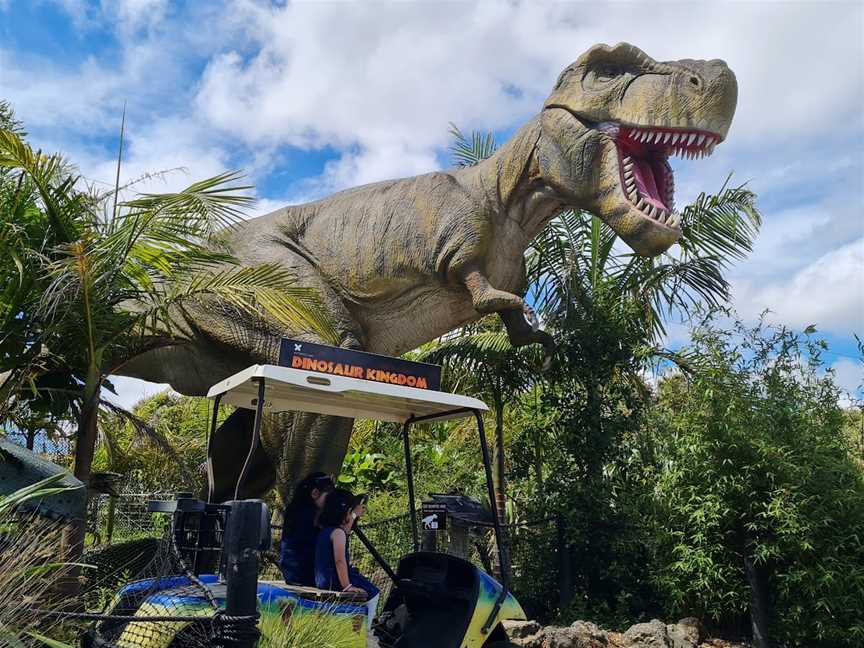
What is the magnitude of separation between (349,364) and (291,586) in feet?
3.95

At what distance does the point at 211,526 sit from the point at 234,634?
109cm

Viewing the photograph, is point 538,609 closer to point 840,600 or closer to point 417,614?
point 840,600

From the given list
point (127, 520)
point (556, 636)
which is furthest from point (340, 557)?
point (127, 520)

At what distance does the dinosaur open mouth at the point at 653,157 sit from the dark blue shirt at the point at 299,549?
3933 millimetres

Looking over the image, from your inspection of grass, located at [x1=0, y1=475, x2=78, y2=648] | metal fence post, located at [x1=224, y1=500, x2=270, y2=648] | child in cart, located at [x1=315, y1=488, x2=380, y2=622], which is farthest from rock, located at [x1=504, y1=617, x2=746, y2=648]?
metal fence post, located at [x1=224, y1=500, x2=270, y2=648]

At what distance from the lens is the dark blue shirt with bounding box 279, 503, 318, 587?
452cm

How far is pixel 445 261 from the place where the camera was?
7293 mm

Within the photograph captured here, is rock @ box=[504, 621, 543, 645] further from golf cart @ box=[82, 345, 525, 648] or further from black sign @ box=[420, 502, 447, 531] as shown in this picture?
golf cart @ box=[82, 345, 525, 648]

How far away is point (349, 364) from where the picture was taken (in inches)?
175

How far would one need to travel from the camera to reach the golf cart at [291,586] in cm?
333

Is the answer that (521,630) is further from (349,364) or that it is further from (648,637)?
(349,364)

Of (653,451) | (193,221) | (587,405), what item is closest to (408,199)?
(193,221)

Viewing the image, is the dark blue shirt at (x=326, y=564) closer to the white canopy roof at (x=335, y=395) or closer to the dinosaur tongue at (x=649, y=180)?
the white canopy roof at (x=335, y=395)

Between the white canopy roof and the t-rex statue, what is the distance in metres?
1.52
